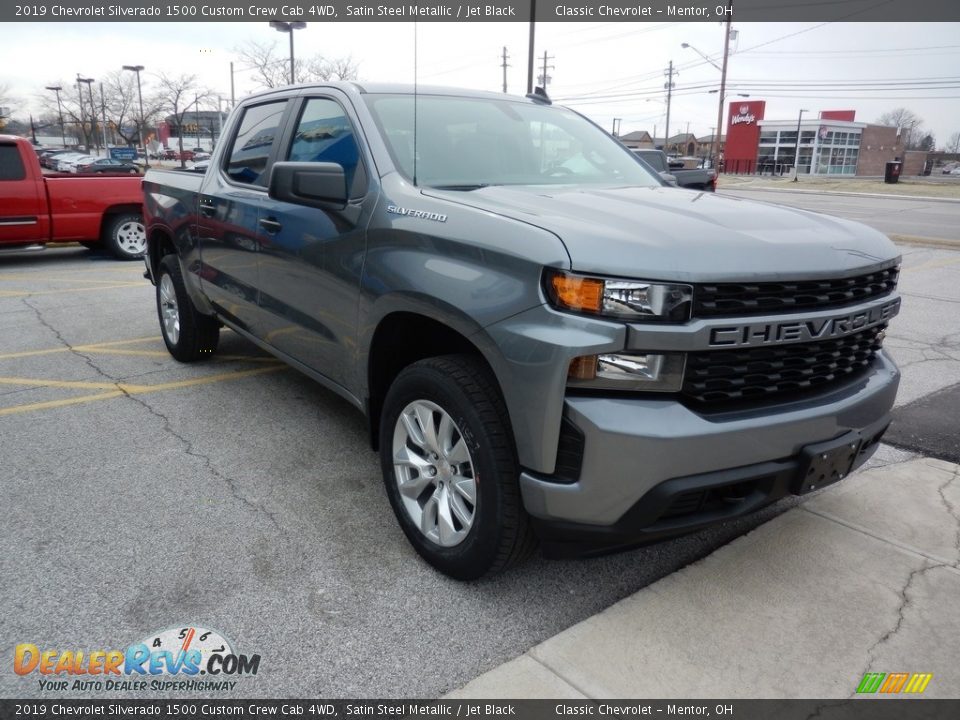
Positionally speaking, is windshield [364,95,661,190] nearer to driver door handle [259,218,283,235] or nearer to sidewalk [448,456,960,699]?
driver door handle [259,218,283,235]

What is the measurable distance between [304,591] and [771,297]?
1985 millimetres

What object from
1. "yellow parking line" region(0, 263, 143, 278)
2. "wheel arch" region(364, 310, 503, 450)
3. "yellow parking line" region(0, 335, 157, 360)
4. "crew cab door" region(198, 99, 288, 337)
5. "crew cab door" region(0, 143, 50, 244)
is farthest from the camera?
"yellow parking line" region(0, 263, 143, 278)

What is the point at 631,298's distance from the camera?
88.4 inches

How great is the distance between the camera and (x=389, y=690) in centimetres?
230

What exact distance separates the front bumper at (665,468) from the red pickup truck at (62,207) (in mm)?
10484

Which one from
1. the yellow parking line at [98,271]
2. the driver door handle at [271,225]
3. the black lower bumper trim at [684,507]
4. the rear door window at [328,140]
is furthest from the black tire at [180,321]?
the yellow parking line at [98,271]

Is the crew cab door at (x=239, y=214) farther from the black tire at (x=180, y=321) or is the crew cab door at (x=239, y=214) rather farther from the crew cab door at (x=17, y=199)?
the crew cab door at (x=17, y=199)

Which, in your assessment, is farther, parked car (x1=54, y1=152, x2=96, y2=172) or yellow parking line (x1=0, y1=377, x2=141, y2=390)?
parked car (x1=54, y1=152, x2=96, y2=172)

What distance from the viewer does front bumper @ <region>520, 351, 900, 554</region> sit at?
2214mm

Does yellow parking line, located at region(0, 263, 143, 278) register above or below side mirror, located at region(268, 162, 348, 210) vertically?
below

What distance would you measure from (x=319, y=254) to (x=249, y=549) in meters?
1.36

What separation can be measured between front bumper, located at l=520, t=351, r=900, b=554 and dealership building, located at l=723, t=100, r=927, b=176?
253ft

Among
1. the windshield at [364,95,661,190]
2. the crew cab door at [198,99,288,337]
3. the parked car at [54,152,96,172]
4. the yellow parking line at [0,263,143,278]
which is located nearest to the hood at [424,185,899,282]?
the windshield at [364,95,661,190]

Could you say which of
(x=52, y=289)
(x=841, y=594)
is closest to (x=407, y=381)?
(x=841, y=594)
